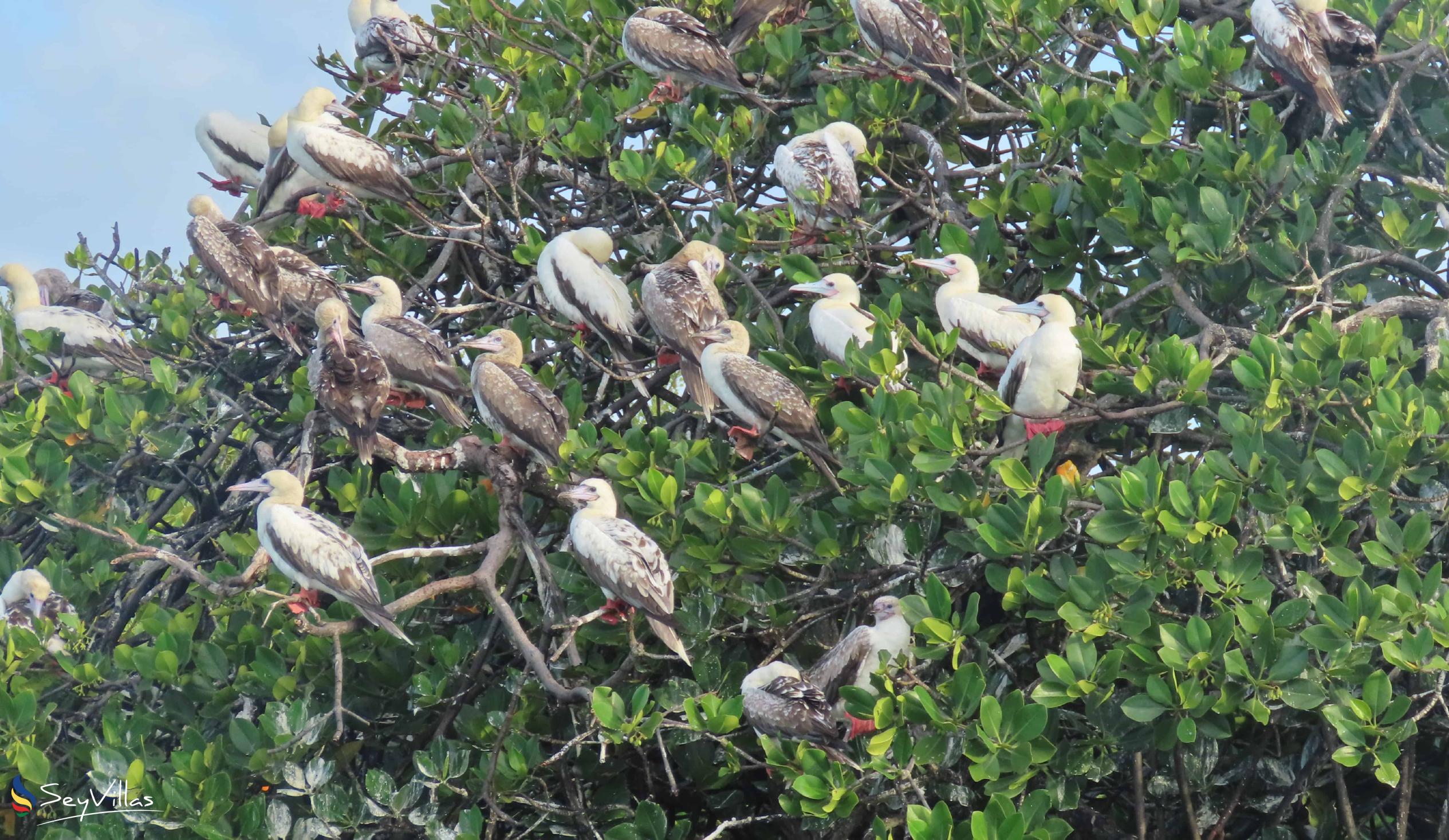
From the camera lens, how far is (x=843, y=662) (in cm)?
543

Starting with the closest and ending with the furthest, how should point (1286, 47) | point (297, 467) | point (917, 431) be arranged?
point (917, 431), point (1286, 47), point (297, 467)

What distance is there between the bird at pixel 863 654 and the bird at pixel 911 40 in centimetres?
265

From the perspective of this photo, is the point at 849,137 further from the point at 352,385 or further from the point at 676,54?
the point at 352,385

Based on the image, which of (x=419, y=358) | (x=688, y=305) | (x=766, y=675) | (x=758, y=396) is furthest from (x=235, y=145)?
(x=766, y=675)

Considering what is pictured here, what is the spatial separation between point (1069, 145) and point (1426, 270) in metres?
1.60

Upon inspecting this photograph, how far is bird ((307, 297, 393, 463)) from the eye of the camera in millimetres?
6207

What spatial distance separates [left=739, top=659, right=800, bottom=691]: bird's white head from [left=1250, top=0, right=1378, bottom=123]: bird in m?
3.29

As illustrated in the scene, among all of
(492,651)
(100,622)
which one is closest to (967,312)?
(492,651)

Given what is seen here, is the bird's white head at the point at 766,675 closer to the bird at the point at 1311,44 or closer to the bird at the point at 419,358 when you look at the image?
the bird at the point at 419,358

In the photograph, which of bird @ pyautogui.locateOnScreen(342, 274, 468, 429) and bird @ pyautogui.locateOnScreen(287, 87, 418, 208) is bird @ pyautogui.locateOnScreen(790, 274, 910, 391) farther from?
bird @ pyautogui.locateOnScreen(287, 87, 418, 208)

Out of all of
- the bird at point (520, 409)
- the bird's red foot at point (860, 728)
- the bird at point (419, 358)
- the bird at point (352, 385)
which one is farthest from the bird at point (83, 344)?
the bird's red foot at point (860, 728)

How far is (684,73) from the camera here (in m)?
7.09

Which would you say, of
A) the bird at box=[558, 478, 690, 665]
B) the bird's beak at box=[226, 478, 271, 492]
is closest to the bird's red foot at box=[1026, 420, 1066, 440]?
the bird at box=[558, 478, 690, 665]

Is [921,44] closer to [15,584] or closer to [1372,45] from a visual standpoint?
[1372,45]
